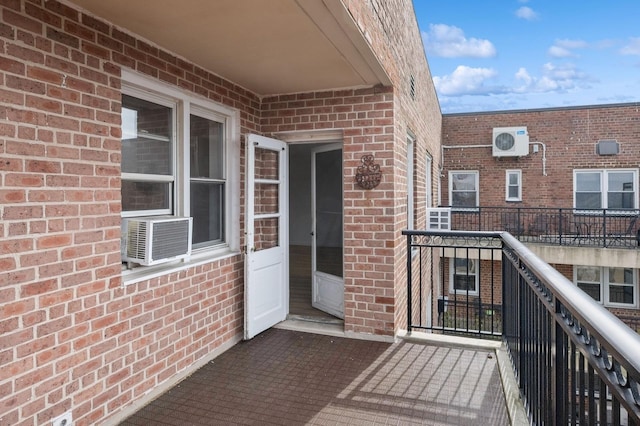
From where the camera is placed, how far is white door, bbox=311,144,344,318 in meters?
4.40

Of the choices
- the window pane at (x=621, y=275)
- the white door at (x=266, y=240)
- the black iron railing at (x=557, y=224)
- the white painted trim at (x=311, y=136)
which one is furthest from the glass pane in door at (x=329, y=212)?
the window pane at (x=621, y=275)

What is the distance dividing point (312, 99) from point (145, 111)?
1684mm

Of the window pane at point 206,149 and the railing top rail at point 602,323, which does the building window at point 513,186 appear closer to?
the window pane at point 206,149

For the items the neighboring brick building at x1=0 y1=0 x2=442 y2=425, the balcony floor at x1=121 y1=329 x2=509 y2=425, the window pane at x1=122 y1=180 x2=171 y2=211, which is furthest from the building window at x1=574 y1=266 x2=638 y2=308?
the window pane at x1=122 y1=180 x2=171 y2=211

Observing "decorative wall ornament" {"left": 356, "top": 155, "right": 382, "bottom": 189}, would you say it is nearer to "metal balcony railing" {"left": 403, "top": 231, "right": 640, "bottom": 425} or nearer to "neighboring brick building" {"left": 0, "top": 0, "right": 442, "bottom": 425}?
"neighboring brick building" {"left": 0, "top": 0, "right": 442, "bottom": 425}

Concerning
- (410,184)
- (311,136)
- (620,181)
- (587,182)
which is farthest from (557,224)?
(311,136)

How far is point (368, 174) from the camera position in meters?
3.78

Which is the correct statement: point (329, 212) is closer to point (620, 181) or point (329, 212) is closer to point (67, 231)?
point (67, 231)

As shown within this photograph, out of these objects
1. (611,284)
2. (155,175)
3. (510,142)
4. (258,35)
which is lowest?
(611,284)

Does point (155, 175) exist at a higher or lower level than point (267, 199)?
higher

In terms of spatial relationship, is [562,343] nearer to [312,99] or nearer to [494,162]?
[312,99]

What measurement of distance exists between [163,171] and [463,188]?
35.6ft

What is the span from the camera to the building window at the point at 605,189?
1104 cm

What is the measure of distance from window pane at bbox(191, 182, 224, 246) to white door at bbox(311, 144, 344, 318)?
1.30 meters
